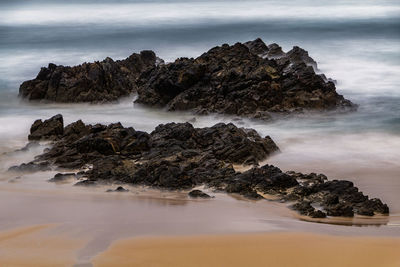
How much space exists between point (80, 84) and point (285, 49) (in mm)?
11470

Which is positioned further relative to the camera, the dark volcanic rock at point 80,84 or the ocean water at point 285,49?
the dark volcanic rock at point 80,84

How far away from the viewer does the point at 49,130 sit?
12.0m

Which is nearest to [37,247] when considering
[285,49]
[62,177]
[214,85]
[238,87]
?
[62,177]

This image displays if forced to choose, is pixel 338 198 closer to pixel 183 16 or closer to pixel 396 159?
pixel 396 159

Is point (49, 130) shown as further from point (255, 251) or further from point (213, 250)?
point (255, 251)

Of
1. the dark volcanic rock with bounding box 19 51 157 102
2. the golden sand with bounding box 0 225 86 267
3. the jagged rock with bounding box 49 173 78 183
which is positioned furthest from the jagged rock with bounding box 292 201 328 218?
the dark volcanic rock with bounding box 19 51 157 102

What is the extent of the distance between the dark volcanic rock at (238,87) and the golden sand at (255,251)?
709 cm

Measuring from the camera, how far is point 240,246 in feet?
22.5

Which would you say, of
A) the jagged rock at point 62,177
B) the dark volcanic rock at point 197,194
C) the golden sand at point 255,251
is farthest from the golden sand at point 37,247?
the jagged rock at point 62,177

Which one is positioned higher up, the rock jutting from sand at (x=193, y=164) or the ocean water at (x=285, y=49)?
the ocean water at (x=285, y=49)

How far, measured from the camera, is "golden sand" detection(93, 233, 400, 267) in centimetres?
645

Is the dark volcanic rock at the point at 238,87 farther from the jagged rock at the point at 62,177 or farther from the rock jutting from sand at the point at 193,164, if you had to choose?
the jagged rock at the point at 62,177

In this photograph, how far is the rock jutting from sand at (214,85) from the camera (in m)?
14.6

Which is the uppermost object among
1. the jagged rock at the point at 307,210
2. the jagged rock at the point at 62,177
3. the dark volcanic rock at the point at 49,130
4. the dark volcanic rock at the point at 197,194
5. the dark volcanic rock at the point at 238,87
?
the dark volcanic rock at the point at 238,87
